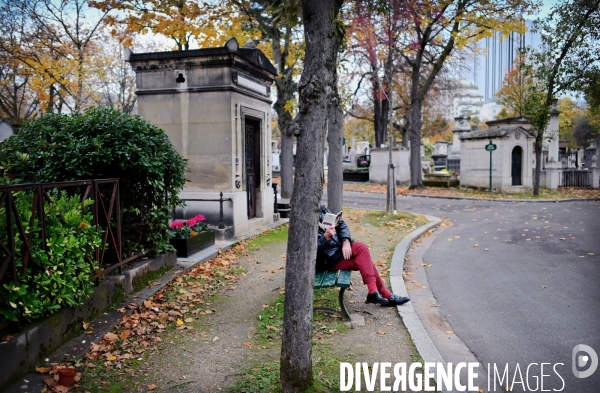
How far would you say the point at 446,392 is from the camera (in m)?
4.13

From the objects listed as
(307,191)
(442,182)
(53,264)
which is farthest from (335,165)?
(442,182)

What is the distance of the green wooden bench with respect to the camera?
5.83m

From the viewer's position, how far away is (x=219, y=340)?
526 cm

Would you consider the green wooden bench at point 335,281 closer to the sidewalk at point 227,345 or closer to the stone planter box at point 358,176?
the sidewalk at point 227,345

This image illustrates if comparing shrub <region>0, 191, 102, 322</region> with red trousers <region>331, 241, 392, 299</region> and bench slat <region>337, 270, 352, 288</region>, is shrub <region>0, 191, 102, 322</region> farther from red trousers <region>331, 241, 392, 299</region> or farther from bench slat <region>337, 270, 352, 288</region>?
red trousers <region>331, 241, 392, 299</region>

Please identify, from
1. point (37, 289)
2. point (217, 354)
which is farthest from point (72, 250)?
point (217, 354)

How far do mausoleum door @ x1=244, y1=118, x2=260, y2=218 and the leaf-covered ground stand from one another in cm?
484

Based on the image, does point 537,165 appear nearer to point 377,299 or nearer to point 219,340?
point 377,299

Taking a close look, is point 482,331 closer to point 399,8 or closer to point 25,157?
point 25,157

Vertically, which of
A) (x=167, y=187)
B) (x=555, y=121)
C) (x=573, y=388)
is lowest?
(x=573, y=388)

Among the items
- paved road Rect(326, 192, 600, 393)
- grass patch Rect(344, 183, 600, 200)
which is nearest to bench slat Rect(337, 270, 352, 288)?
paved road Rect(326, 192, 600, 393)

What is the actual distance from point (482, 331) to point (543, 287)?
244cm

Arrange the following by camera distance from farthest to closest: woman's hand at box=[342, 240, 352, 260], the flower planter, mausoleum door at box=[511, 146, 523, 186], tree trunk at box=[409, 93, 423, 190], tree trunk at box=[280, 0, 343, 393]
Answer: tree trunk at box=[409, 93, 423, 190], mausoleum door at box=[511, 146, 523, 186], the flower planter, woman's hand at box=[342, 240, 352, 260], tree trunk at box=[280, 0, 343, 393]

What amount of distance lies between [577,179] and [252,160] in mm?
23974
